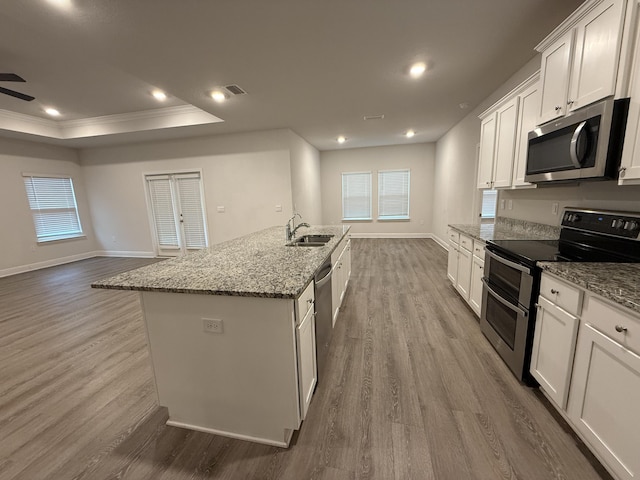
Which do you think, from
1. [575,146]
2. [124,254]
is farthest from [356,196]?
[124,254]

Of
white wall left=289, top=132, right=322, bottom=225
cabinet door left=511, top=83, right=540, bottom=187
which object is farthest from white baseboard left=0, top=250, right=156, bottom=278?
cabinet door left=511, top=83, right=540, bottom=187

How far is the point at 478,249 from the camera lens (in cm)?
262

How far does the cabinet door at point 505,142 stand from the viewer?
257cm

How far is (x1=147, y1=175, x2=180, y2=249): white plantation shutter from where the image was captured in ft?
19.6

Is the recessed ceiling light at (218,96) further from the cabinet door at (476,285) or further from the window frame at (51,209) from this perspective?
the window frame at (51,209)

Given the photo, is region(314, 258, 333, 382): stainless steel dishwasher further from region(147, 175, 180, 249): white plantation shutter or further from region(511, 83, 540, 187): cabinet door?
region(147, 175, 180, 249): white plantation shutter

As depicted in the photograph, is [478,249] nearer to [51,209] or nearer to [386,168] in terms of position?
[386,168]

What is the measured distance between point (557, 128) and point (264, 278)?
2.36 metres

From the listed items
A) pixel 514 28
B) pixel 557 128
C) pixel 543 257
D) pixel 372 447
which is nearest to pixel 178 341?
pixel 372 447

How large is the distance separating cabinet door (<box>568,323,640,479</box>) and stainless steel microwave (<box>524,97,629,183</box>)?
993 mm

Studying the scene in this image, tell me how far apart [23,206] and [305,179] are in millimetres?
5907

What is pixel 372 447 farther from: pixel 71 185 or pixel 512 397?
pixel 71 185

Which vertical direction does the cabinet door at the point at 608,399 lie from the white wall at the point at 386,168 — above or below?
below

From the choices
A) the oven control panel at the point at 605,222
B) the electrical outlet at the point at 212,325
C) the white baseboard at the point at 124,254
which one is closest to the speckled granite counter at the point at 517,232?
the oven control panel at the point at 605,222
